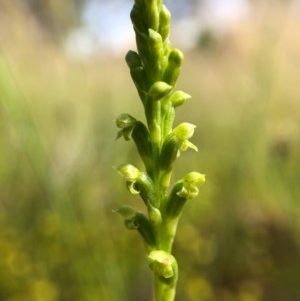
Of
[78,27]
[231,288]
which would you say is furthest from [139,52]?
[231,288]

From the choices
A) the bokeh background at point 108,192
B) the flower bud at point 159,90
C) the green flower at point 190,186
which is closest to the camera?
the flower bud at point 159,90

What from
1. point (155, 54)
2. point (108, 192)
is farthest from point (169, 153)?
point (108, 192)

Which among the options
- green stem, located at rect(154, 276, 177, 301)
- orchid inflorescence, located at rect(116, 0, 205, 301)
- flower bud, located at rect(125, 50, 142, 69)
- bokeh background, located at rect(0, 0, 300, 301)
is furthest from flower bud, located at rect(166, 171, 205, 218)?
bokeh background, located at rect(0, 0, 300, 301)

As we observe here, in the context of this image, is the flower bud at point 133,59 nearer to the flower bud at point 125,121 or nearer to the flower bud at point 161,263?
the flower bud at point 125,121

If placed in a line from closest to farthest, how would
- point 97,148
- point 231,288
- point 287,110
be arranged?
point 231,288, point 97,148, point 287,110

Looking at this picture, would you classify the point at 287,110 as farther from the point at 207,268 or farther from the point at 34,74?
the point at 207,268

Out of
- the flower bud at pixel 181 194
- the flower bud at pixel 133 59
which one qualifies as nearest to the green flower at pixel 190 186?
the flower bud at pixel 181 194

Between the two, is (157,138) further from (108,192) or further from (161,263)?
(108,192)
